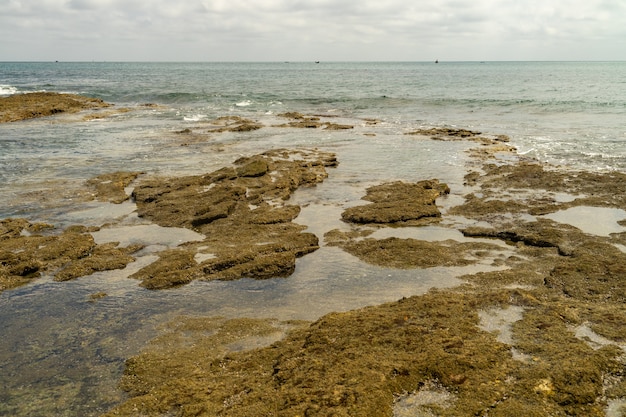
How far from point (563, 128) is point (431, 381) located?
101ft

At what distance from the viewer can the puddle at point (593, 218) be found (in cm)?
1182

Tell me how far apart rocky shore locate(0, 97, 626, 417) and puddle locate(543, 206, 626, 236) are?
27cm

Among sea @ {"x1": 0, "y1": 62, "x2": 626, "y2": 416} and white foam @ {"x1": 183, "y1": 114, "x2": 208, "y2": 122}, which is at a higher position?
white foam @ {"x1": 183, "y1": 114, "x2": 208, "y2": 122}

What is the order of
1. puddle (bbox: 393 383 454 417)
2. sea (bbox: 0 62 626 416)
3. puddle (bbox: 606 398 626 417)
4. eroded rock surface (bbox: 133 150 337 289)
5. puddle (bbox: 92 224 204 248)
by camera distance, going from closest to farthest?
puddle (bbox: 606 398 626 417)
puddle (bbox: 393 383 454 417)
sea (bbox: 0 62 626 416)
eroded rock surface (bbox: 133 150 337 289)
puddle (bbox: 92 224 204 248)

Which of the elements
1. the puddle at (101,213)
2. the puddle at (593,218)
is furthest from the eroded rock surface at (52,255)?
the puddle at (593,218)

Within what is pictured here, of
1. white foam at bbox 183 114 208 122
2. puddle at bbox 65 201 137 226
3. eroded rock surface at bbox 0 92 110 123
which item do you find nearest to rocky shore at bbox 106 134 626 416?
puddle at bbox 65 201 137 226

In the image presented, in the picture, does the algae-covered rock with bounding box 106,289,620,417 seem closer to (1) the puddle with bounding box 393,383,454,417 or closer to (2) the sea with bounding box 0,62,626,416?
(1) the puddle with bounding box 393,383,454,417

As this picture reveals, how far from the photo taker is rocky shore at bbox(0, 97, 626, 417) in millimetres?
5387

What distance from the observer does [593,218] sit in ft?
42.1

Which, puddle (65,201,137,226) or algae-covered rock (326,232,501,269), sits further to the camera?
puddle (65,201,137,226)

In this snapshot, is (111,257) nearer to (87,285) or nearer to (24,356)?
(87,285)

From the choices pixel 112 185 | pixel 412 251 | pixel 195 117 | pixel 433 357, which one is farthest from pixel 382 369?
pixel 195 117

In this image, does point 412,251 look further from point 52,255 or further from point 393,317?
point 52,255

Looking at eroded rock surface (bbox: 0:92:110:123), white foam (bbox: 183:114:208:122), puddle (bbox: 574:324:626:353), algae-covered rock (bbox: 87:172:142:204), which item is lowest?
algae-covered rock (bbox: 87:172:142:204)
